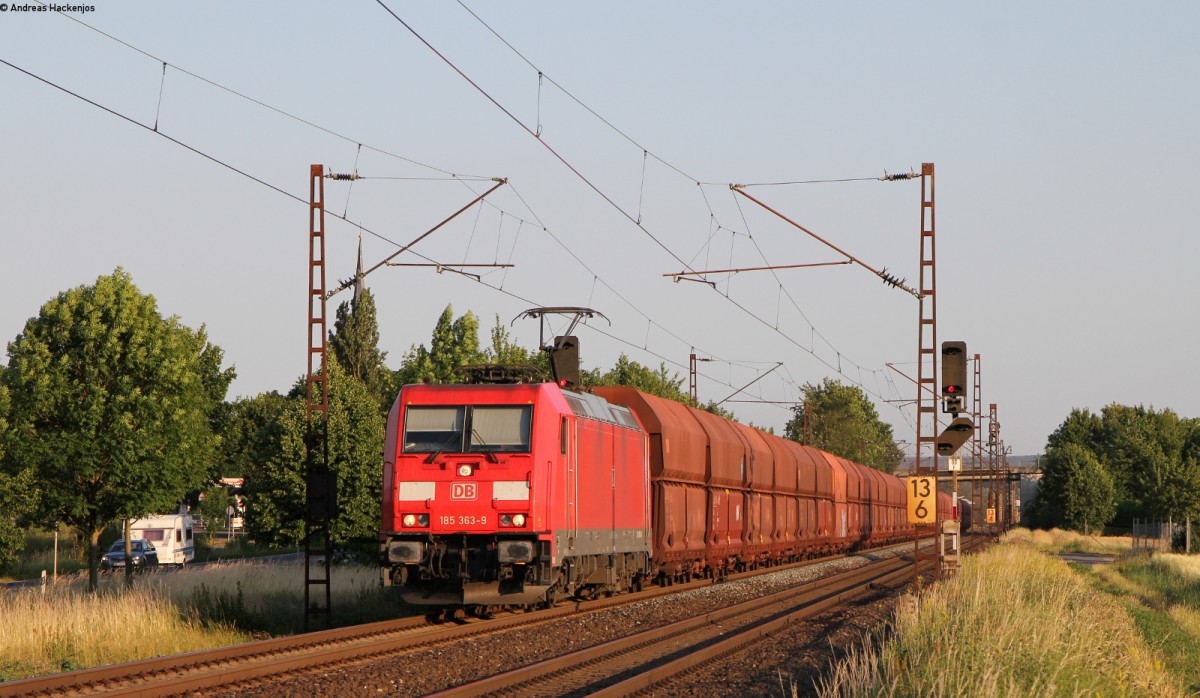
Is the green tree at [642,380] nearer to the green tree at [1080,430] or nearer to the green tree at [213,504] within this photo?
the green tree at [213,504]

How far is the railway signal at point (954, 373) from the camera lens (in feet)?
79.5

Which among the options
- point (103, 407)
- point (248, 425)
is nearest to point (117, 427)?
point (103, 407)

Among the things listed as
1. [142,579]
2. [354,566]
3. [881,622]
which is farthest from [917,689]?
[354,566]

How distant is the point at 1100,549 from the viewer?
76312 mm

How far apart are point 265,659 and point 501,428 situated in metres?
5.95

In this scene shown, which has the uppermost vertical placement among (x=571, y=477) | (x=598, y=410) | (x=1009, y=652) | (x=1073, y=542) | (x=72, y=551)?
(x=598, y=410)

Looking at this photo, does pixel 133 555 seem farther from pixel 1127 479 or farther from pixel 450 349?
pixel 1127 479

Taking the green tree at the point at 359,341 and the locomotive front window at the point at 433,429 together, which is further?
the green tree at the point at 359,341

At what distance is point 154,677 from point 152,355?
23747mm

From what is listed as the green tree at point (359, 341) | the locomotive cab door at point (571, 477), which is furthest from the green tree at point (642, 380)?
the locomotive cab door at point (571, 477)

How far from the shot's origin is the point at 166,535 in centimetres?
5472

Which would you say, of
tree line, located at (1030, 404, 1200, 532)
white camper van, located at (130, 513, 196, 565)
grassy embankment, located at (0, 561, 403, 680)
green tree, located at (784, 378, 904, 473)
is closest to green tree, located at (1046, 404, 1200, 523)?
tree line, located at (1030, 404, 1200, 532)

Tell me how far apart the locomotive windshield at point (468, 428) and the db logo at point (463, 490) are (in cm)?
53

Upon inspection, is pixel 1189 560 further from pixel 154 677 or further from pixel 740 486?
pixel 154 677
